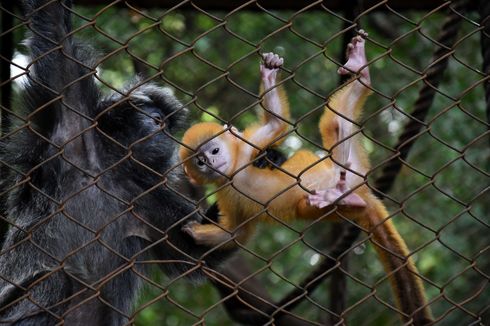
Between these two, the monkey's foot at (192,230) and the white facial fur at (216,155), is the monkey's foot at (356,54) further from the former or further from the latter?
the monkey's foot at (192,230)

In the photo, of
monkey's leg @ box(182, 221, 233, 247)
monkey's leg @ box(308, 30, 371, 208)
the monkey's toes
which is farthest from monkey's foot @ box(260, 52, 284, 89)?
monkey's leg @ box(182, 221, 233, 247)

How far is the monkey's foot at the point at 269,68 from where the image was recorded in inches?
92.4

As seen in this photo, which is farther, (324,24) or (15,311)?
(324,24)

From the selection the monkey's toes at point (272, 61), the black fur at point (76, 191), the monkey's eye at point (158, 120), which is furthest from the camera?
the black fur at point (76, 191)

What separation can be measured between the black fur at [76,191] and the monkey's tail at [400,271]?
23.8 inches

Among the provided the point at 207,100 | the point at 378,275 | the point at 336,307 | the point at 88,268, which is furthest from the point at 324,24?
the point at 88,268

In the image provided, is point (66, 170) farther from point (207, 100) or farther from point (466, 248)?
point (466, 248)

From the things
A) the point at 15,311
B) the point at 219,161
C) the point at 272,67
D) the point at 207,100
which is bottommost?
the point at 207,100

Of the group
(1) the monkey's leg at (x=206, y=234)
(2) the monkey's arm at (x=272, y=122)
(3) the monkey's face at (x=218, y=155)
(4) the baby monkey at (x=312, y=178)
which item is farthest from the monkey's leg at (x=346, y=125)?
(1) the monkey's leg at (x=206, y=234)

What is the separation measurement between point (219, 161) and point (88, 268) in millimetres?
674

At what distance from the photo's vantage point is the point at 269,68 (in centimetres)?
236

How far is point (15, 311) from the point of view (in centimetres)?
283

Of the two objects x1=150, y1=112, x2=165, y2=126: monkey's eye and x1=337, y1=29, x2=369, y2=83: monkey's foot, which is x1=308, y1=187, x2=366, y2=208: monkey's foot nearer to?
x1=337, y1=29, x2=369, y2=83: monkey's foot

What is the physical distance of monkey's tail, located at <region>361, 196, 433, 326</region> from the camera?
254cm
